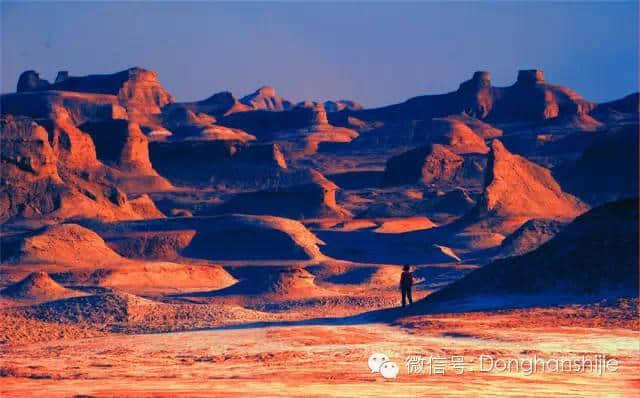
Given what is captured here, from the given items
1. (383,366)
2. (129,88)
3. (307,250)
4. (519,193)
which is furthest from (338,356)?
(129,88)

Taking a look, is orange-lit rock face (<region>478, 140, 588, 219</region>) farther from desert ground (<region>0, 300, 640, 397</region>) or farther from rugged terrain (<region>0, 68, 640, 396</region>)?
desert ground (<region>0, 300, 640, 397</region>)

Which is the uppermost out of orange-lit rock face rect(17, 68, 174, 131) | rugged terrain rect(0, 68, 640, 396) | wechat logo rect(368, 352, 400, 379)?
orange-lit rock face rect(17, 68, 174, 131)

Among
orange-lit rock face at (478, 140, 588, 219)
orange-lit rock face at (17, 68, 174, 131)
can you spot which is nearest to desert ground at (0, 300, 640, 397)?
orange-lit rock face at (478, 140, 588, 219)

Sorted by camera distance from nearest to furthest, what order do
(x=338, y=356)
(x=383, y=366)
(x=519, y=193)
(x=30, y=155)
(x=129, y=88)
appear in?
(x=383, y=366), (x=338, y=356), (x=519, y=193), (x=30, y=155), (x=129, y=88)

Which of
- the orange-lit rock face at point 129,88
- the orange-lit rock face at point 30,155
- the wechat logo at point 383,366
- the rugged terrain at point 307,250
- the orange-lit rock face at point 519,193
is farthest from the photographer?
the orange-lit rock face at point 129,88

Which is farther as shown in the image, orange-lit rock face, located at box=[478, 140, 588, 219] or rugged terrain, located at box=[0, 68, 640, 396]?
orange-lit rock face, located at box=[478, 140, 588, 219]

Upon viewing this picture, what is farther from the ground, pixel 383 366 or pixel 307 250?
pixel 307 250

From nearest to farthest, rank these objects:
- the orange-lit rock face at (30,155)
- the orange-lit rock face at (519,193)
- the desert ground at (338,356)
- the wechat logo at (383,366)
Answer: the desert ground at (338,356)
the wechat logo at (383,366)
the orange-lit rock face at (519,193)
the orange-lit rock face at (30,155)

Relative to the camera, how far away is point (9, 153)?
203 ft

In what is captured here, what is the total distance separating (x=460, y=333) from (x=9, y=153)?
43.6 meters

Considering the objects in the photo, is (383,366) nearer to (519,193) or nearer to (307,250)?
(307,250)

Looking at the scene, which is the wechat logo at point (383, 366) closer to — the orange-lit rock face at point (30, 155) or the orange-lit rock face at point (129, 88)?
the orange-lit rock face at point (30, 155)

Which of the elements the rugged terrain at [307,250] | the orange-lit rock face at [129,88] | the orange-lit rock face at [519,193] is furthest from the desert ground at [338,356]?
the orange-lit rock face at [129,88]

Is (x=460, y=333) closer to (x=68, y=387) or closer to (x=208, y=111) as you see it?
(x=68, y=387)
